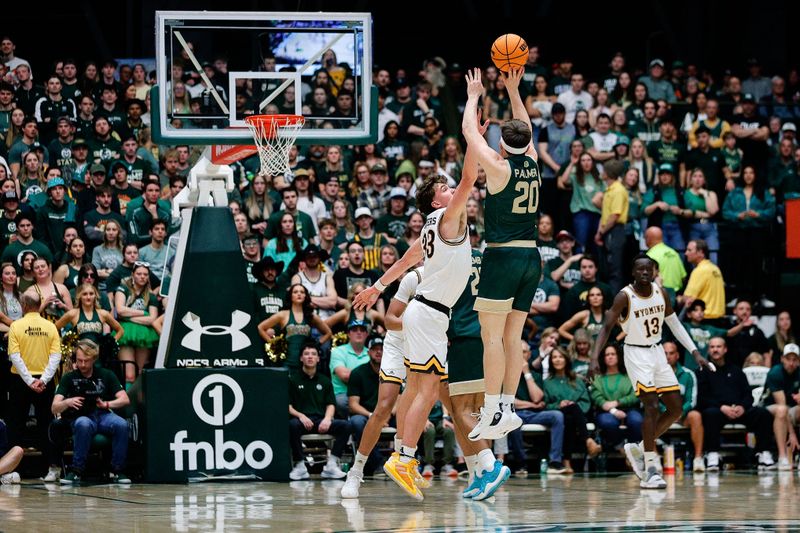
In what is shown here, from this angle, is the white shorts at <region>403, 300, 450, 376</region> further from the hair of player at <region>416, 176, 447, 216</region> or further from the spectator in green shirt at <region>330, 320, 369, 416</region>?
the spectator in green shirt at <region>330, 320, 369, 416</region>

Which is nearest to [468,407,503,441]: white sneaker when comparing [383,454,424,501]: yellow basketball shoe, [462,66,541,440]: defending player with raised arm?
[462,66,541,440]: defending player with raised arm

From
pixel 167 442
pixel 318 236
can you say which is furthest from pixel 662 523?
pixel 318 236

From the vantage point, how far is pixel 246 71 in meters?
14.4

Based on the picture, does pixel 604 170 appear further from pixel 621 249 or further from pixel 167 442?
pixel 167 442

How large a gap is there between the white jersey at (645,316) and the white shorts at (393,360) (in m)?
2.95

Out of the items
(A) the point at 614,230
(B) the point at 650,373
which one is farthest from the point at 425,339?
(A) the point at 614,230

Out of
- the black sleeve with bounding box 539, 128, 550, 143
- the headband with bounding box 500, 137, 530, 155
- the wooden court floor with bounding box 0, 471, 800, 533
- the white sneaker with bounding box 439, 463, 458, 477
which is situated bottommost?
the white sneaker with bounding box 439, 463, 458, 477

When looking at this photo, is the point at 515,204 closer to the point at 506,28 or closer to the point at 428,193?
the point at 428,193

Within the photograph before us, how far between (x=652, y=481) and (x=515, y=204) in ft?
13.6

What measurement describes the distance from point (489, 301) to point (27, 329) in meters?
6.42

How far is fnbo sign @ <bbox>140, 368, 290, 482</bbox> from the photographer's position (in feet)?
44.9

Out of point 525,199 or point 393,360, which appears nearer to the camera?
point 525,199

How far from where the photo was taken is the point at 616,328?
18672mm

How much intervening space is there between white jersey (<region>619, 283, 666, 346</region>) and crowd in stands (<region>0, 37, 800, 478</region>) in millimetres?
1115
